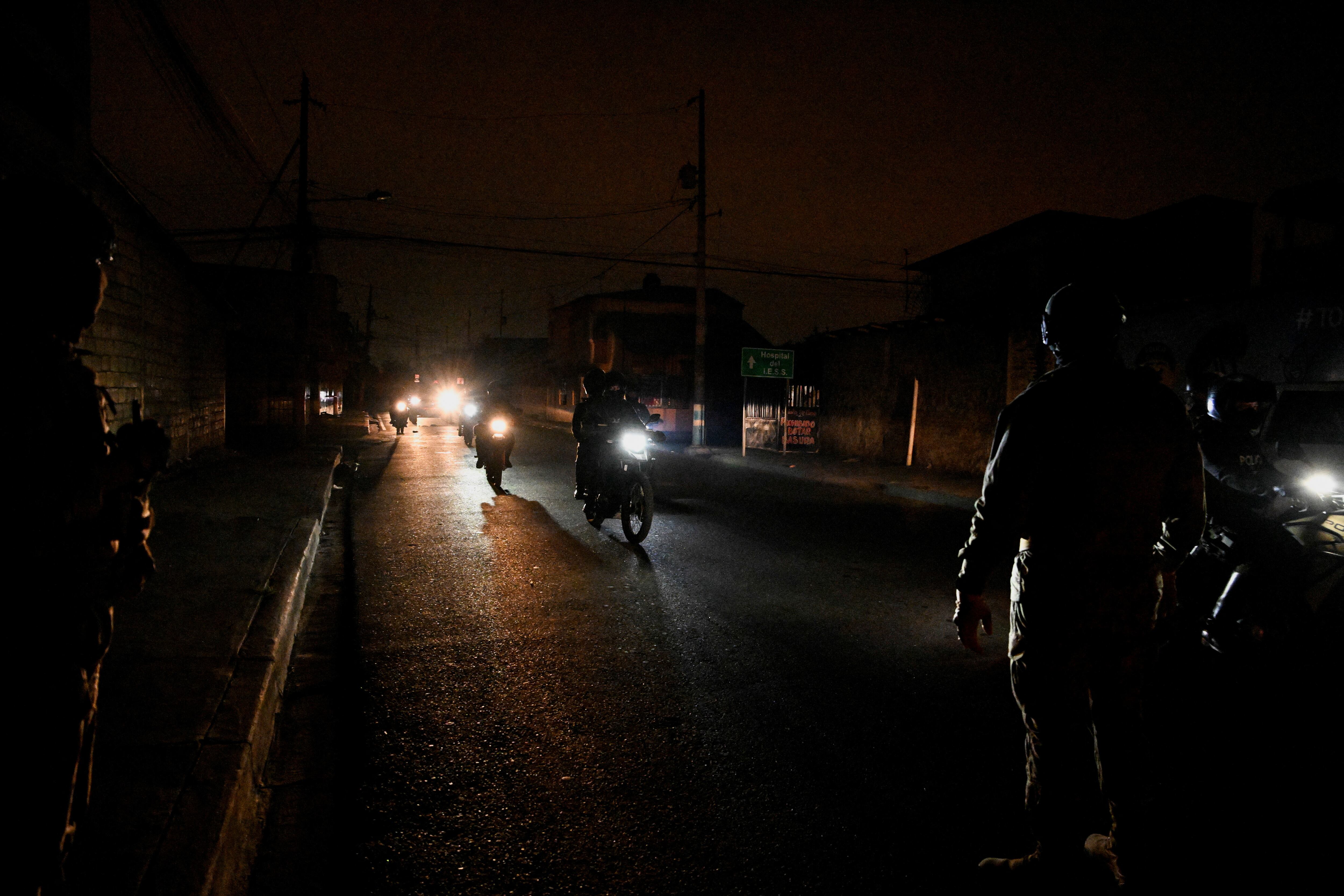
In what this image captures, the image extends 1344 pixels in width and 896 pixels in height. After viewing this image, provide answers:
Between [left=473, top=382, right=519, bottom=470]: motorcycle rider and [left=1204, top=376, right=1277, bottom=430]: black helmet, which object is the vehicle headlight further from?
[left=473, top=382, right=519, bottom=470]: motorcycle rider

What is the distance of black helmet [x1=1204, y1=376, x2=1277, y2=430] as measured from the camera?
404 centimetres

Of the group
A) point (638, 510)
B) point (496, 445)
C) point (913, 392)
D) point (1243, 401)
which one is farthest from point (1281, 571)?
point (913, 392)

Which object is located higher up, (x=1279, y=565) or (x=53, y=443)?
(x=53, y=443)

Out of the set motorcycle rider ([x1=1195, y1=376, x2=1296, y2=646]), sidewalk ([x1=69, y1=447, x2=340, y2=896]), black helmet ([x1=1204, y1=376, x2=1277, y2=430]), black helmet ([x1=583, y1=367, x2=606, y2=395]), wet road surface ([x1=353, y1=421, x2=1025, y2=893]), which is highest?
black helmet ([x1=583, y1=367, x2=606, y2=395])

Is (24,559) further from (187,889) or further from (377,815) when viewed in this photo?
(377,815)

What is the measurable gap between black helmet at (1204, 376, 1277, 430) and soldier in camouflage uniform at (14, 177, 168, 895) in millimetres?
4925

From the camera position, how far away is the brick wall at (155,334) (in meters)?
9.57

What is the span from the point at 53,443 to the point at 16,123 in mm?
6504

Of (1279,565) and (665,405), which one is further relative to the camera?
(665,405)

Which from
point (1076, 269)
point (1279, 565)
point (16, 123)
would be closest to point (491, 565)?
point (16, 123)

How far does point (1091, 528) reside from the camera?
2.28m

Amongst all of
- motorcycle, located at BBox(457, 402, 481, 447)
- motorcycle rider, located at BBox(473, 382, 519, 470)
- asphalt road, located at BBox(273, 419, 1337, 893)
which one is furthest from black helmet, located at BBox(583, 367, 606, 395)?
motorcycle, located at BBox(457, 402, 481, 447)

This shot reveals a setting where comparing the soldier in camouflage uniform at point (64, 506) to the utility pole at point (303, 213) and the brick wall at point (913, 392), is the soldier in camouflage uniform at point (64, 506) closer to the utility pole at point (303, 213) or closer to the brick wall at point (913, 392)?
the brick wall at point (913, 392)

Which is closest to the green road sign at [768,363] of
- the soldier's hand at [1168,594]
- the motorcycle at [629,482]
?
the motorcycle at [629,482]
